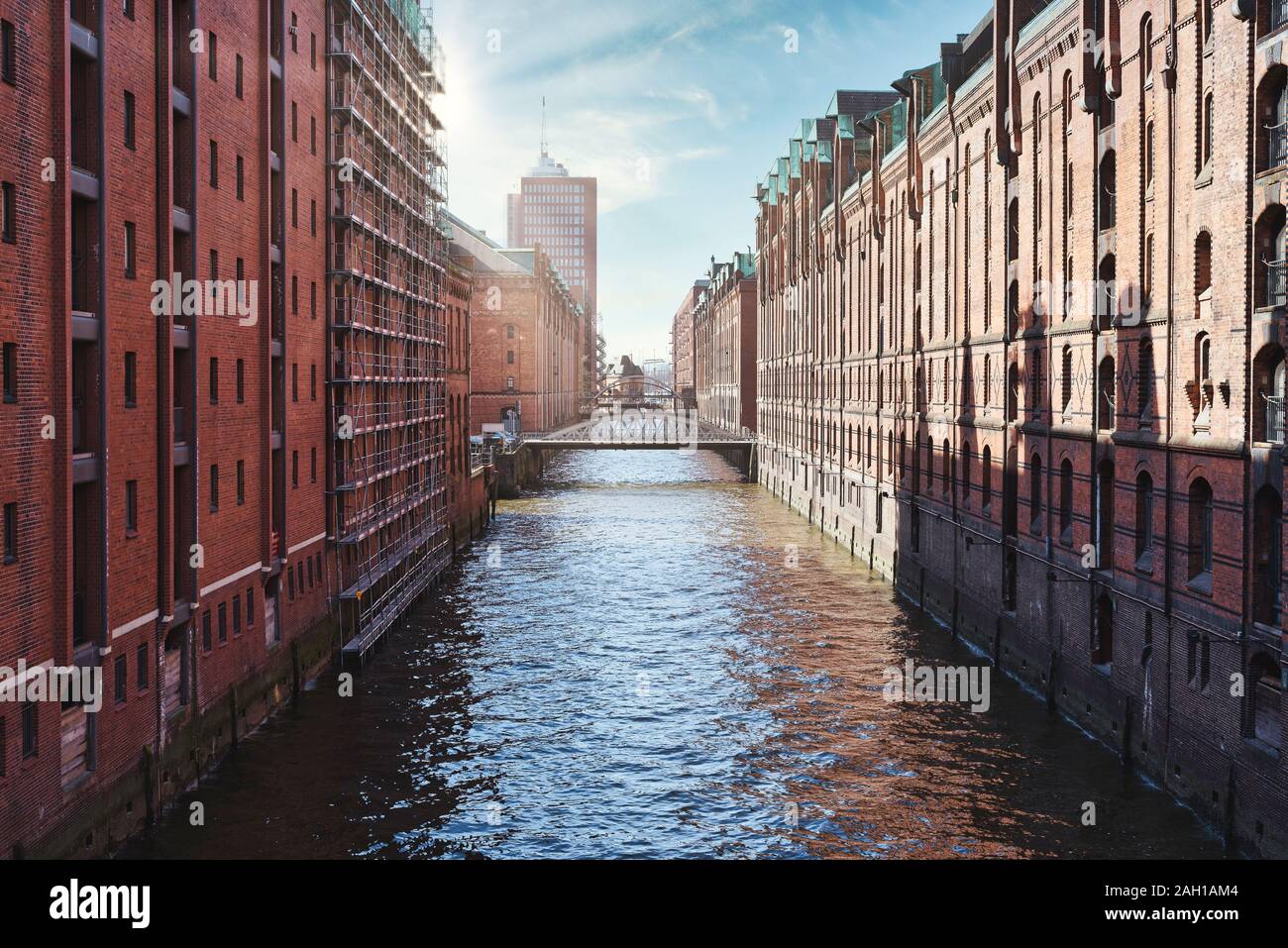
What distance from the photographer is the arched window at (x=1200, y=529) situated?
69.3 ft

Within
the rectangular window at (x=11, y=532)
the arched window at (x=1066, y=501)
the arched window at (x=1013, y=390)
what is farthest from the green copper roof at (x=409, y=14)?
the rectangular window at (x=11, y=532)

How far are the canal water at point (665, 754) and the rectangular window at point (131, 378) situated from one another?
7.11 m

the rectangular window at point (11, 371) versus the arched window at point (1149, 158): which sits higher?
the arched window at point (1149, 158)

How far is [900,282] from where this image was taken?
158 feet

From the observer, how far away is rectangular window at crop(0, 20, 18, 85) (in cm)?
1590

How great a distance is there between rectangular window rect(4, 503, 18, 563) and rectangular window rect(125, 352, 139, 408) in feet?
14.4

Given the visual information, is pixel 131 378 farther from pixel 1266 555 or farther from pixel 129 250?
pixel 1266 555

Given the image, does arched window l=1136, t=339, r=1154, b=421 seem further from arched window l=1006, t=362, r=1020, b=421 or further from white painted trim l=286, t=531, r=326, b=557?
white painted trim l=286, t=531, r=326, b=557

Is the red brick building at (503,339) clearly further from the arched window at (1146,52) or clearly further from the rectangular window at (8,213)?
the rectangular window at (8,213)

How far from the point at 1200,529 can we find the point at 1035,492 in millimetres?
9908

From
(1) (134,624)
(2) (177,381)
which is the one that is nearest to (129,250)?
(2) (177,381)

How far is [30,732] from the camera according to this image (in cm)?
1633
